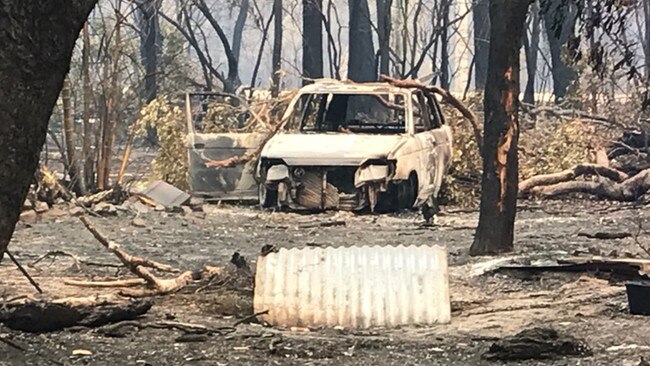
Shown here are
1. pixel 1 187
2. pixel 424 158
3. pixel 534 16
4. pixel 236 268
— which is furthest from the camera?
pixel 534 16

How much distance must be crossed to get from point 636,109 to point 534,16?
1480 cm

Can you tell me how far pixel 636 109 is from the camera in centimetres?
1938

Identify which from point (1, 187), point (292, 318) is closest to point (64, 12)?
point (1, 187)

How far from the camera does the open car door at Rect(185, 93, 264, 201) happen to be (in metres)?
15.9

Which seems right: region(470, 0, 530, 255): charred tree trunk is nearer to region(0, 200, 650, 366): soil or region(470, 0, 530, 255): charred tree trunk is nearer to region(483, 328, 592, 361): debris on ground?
region(0, 200, 650, 366): soil

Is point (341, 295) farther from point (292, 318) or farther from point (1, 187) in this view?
point (1, 187)

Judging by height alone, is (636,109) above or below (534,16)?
below

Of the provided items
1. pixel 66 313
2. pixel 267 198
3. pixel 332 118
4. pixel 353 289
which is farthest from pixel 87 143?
pixel 66 313

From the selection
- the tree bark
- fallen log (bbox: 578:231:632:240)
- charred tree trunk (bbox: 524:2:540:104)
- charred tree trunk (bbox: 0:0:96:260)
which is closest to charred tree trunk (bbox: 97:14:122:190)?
fallen log (bbox: 578:231:632:240)

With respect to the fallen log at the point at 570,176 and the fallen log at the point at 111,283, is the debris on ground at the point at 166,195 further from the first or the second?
the fallen log at the point at 111,283

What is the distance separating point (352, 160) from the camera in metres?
14.3

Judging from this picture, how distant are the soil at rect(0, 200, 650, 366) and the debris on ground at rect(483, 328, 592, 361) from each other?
7 cm

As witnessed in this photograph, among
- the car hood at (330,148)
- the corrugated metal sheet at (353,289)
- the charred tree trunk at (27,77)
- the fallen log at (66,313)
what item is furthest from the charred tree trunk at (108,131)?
the charred tree trunk at (27,77)

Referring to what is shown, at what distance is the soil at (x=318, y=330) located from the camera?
623 cm
